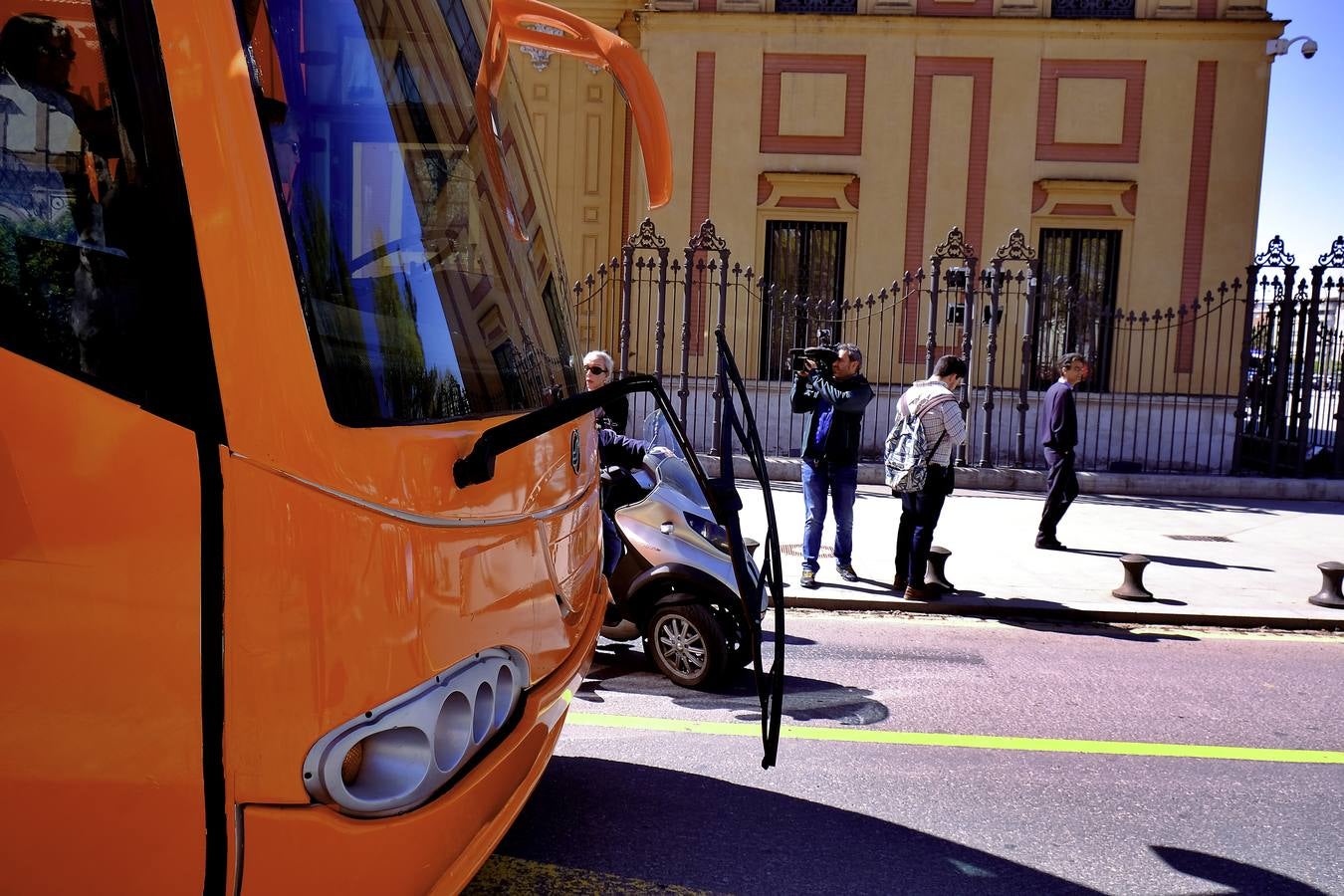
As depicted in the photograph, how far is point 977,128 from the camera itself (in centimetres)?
1722

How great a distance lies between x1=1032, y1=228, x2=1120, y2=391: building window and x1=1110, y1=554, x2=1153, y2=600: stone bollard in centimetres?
940

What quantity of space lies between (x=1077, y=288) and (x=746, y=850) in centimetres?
1601

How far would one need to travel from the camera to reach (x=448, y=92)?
2348 mm

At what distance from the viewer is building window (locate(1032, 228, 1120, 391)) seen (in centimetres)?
1711

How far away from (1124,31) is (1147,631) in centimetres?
1294

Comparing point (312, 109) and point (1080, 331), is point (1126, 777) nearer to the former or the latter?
point (312, 109)

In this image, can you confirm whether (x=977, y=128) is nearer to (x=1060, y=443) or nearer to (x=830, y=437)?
(x=1060, y=443)

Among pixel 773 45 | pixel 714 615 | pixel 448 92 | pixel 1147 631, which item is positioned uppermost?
pixel 773 45

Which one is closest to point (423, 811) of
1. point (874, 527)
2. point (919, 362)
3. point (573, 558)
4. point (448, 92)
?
point (573, 558)

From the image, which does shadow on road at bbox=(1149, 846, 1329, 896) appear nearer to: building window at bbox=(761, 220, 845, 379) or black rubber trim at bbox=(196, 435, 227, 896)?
black rubber trim at bbox=(196, 435, 227, 896)

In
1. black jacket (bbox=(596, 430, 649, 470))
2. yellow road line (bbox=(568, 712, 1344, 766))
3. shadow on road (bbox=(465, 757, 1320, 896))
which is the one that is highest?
black jacket (bbox=(596, 430, 649, 470))

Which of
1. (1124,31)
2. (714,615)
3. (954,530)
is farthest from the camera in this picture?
(1124,31)

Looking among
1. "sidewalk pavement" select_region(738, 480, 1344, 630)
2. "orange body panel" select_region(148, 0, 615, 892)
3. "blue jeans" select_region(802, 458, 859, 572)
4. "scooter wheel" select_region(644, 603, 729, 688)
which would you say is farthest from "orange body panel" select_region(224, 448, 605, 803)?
"blue jeans" select_region(802, 458, 859, 572)

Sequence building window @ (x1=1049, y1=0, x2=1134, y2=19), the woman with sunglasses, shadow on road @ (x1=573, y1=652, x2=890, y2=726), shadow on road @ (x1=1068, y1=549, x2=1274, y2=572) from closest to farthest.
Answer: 1. shadow on road @ (x1=573, y1=652, x2=890, y2=726)
2. the woman with sunglasses
3. shadow on road @ (x1=1068, y1=549, x2=1274, y2=572)
4. building window @ (x1=1049, y1=0, x2=1134, y2=19)
